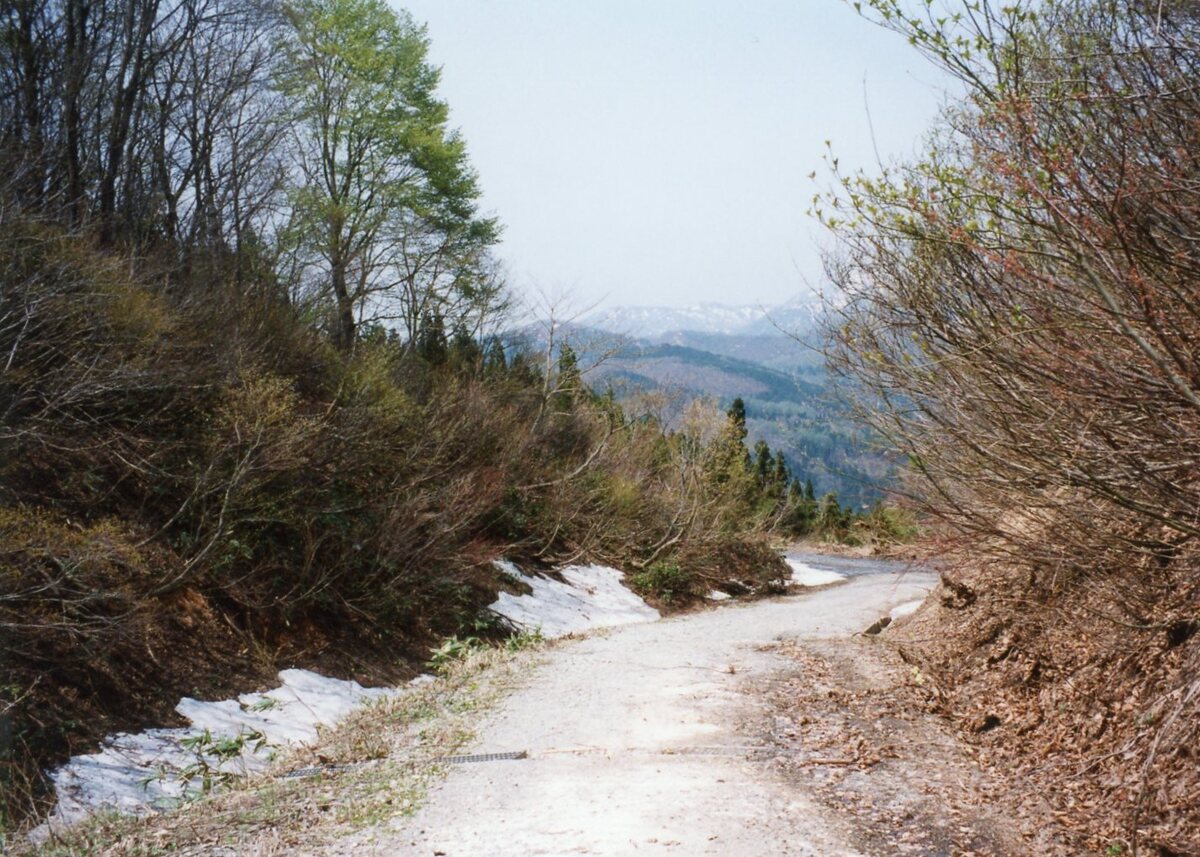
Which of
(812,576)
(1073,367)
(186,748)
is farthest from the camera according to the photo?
(812,576)

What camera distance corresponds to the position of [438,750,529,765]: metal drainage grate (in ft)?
22.2

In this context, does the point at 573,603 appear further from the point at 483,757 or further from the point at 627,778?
the point at 627,778

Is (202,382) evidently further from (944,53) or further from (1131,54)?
(1131,54)

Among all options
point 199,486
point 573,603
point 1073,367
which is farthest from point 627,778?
point 573,603

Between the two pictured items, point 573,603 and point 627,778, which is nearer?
point 627,778

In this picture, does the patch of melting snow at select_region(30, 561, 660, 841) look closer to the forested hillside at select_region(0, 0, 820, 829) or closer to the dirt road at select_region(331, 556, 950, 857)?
the forested hillside at select_region(0, 0, 820, 829)

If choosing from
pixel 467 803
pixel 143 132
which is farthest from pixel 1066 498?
pixel 143 132

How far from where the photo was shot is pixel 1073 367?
492cm

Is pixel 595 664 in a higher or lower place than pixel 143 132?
lower

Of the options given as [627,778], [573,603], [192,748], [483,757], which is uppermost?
[627,778]

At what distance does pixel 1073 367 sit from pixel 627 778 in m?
3.81

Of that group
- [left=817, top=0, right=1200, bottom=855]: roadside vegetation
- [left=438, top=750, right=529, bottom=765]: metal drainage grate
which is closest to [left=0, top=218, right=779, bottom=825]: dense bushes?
[left=438, top=750, right=529, bottom=765]: metal drainage grate

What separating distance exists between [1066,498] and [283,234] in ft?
66.5

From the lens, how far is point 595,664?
10.7 metres
